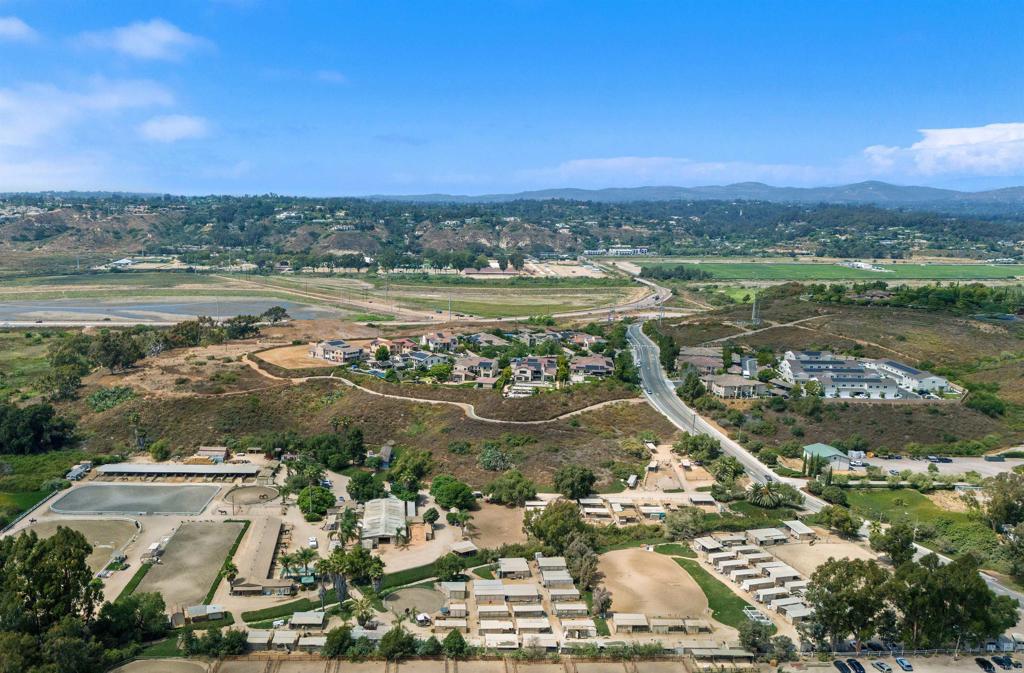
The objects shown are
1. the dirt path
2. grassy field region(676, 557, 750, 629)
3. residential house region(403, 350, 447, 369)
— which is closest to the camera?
grassy field region(676, 557, 750, 629)

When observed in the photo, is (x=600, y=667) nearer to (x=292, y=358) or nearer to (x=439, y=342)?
(x=292, y=358)

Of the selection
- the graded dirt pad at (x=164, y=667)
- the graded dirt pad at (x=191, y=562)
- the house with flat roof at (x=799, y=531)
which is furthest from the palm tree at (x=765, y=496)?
the graded dirt pad at (x=164, y=667)

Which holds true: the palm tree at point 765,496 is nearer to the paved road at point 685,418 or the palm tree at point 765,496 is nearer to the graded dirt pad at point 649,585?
the paved road at point 685,418

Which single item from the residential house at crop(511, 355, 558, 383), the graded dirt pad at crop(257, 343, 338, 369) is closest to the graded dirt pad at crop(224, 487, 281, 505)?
the graded dirt pad at crop(257, 343, 338, 369)

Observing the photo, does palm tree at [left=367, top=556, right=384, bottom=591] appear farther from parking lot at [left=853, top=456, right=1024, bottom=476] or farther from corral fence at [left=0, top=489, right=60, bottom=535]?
parking lot at [left=853, top=456, right=1024, bottom=476]

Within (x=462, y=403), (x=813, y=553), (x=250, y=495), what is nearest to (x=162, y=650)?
(x=250, y=495)
